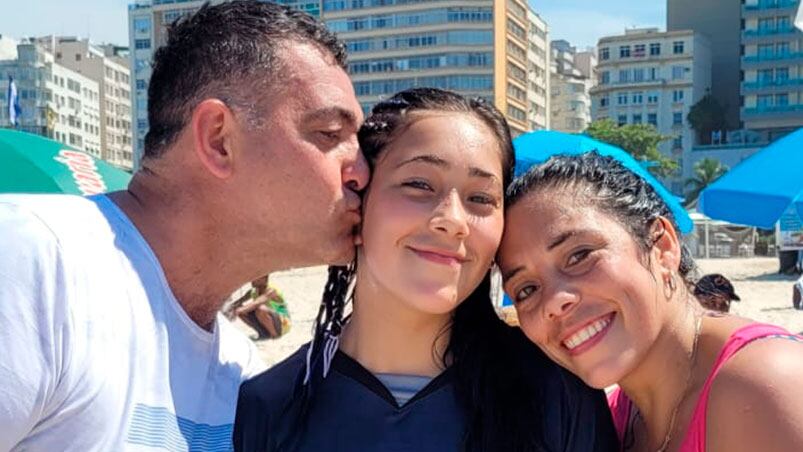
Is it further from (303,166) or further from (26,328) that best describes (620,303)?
(26,328)

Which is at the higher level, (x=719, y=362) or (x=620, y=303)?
(x=620, y=303)

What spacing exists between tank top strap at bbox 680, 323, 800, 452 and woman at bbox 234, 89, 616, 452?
23 cm

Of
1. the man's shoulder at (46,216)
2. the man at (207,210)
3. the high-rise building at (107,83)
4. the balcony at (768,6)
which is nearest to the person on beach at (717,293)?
the man at (207,210)

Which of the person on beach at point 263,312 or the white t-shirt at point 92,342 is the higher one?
the white t-shirt at point 92,342

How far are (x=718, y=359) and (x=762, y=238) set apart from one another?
133 feet

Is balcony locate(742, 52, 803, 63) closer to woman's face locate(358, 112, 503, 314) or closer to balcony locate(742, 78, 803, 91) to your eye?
balcony locate(742, 78, 803, 91)

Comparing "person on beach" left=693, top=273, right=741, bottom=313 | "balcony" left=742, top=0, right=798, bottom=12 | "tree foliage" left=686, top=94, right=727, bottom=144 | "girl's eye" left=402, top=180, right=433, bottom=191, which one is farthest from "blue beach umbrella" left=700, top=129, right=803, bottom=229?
"balcony" left=742, top=0, right=798, bottom=12

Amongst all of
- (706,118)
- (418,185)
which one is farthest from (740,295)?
(706,118)

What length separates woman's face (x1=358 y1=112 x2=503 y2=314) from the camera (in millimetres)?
2191

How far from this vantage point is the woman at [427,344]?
2150 mm

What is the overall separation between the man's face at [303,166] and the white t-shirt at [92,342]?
1.05 ft

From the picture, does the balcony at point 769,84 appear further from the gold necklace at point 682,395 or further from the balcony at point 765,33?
the gold necklace at point 682,395

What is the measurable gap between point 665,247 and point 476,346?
584 millimetres

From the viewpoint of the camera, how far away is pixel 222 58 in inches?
89.6
